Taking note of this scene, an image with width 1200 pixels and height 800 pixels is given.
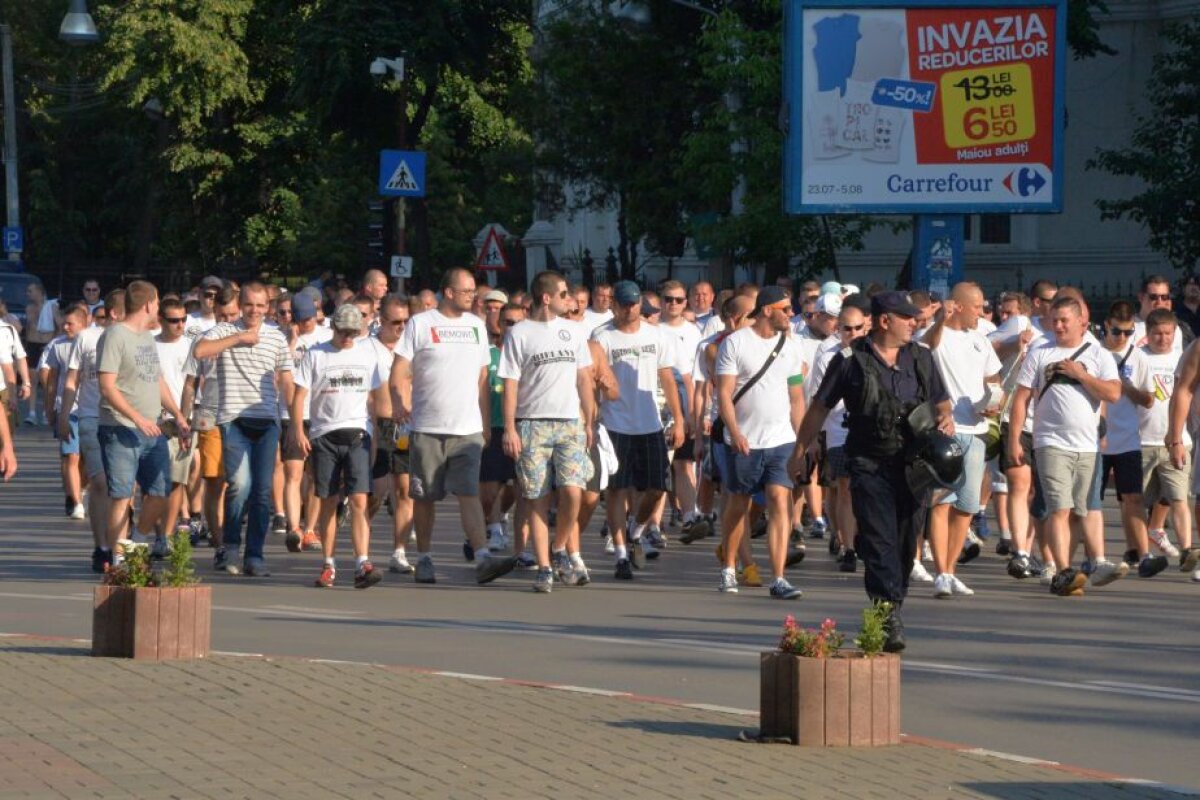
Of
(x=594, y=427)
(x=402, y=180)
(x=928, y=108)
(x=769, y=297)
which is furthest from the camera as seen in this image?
(x=402, y=180)

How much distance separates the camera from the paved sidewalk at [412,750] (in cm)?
773

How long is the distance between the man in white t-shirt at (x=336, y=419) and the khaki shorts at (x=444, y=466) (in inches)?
14.8

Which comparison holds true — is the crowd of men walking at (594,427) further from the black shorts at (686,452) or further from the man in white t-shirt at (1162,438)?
the black shorts at (686,452)

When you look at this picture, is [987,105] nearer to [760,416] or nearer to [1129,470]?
[1129,470]

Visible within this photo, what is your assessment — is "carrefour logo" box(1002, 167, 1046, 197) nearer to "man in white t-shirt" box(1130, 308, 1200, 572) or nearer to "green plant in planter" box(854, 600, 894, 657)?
"man in white t-shirt" box(1130, 308, 1200, 572)

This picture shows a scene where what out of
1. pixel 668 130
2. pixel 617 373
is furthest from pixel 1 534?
pixel 668 130

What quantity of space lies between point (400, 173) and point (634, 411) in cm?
1589

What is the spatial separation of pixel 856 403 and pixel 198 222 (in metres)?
52.9

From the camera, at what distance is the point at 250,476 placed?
50.5 feet

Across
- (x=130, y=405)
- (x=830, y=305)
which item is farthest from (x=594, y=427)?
(x=830, y=305)

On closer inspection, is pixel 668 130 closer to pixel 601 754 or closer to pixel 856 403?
pixel 856 403

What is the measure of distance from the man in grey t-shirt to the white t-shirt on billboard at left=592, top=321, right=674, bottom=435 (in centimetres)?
302

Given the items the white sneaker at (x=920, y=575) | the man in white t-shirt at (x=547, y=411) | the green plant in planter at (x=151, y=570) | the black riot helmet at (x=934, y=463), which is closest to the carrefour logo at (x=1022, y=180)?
the white sneaker at (x=920, y=575)

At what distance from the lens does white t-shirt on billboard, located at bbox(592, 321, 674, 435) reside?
1585 centimetres
